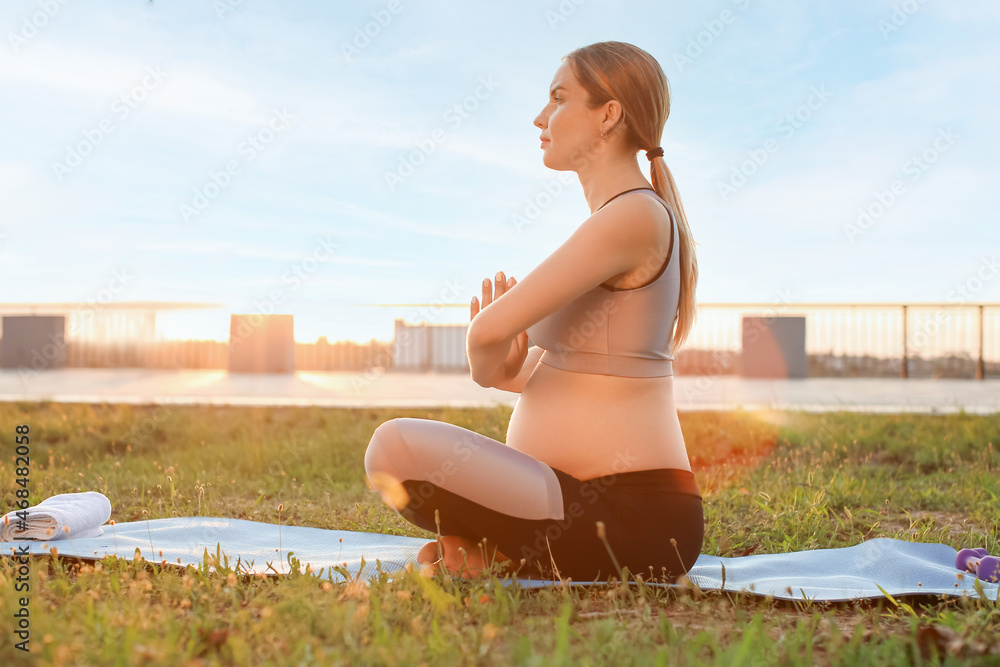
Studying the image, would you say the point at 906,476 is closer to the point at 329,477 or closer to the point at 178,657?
the point at 329,477

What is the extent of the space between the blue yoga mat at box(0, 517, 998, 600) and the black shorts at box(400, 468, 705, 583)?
0.12 m

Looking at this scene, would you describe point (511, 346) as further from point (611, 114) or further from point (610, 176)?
point (611, 114)

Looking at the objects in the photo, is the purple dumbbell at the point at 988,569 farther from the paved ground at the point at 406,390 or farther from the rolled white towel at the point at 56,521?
the paved ground at the point at 406,390

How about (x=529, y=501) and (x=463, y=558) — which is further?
(x=463, y=558)

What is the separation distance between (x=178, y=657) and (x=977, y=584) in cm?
224

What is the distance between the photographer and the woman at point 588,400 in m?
2.09

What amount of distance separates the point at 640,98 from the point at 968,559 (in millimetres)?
2128

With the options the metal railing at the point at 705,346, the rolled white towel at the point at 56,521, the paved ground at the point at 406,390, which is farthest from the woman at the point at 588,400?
the metal railing at the point at 705,346

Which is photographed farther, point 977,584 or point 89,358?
point 89,358

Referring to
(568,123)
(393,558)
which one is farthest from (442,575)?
(568,123)

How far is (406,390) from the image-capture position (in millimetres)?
11656

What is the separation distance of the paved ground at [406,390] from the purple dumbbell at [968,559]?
18.4 feet

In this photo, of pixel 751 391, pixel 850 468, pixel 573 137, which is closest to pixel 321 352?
pixel 751 391

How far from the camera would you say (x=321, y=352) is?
637 inches
